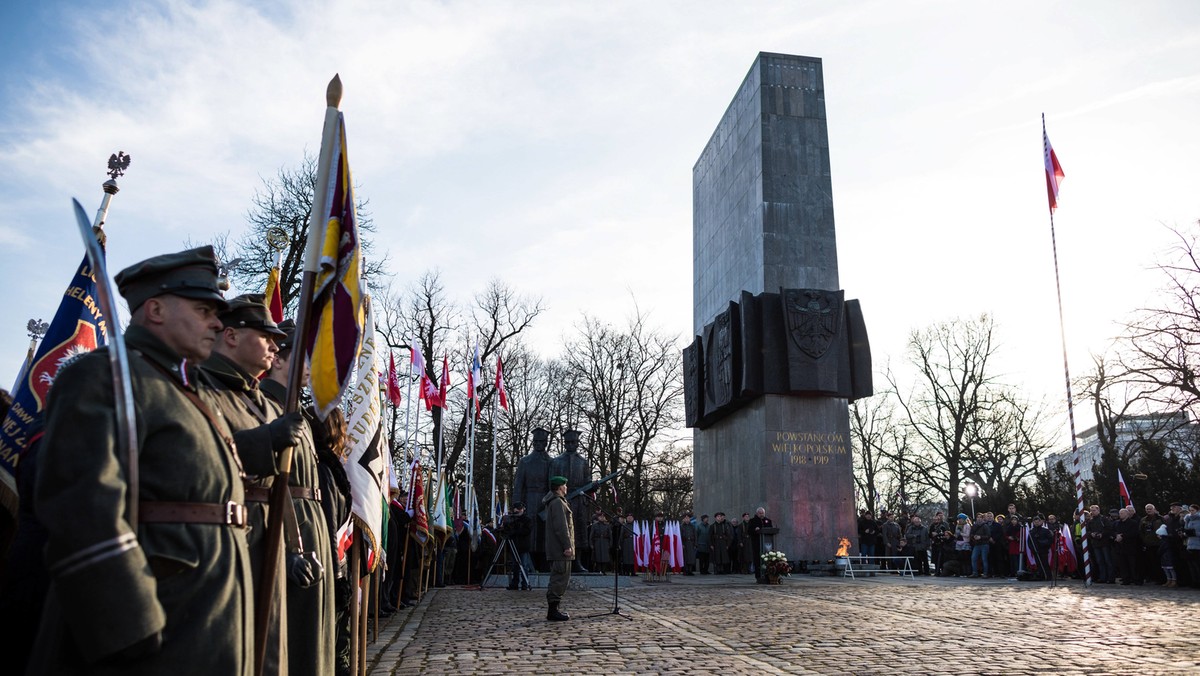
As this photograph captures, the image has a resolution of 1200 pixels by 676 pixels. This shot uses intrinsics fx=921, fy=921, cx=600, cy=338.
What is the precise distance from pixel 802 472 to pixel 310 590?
20535mm

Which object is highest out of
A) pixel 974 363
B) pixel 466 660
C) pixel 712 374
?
pixel 974 363

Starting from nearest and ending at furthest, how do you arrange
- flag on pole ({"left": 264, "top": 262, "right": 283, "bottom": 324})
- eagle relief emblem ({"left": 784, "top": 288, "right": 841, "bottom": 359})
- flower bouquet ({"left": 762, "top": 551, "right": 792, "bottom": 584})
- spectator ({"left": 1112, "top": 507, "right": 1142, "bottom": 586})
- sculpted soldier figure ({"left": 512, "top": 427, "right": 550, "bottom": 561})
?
flag on pole ({"left": 264, "top": 262, "right": 283, "bottom": 324})
flower bouquet ({"left": 762, "top": 551, "right": 792, "bottom": 584})
sculpted soldier figure ({"left": 512, "top": 427, "right": 550, "bottom": 561})
spectator ({"left": 1112, "top": 507, "right": 1142, "bottom": 586})
eagle relief emblem ({"left": 784, "top": 288, "right": 841, "bottom": 359})

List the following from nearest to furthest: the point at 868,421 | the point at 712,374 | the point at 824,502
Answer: the point at 824,502 < the point at 712,374 < the point at 868,421

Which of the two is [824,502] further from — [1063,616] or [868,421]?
[868,421]

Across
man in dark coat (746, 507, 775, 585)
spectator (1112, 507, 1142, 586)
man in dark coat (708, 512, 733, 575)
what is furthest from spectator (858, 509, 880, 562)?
spectator (1112, 507, 1142, 586)

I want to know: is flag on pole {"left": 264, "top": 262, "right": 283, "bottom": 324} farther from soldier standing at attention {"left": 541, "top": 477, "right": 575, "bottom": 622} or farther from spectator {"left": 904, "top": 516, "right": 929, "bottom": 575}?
spectator {"left": 904, "top": 516, "right": 929, "bottom": 575}

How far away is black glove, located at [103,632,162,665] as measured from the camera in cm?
Answer: 254

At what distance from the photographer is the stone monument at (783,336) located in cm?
2353

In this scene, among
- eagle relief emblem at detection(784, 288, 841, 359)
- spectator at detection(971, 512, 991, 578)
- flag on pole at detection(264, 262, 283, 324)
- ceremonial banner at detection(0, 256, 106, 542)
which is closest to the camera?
ceremonial banner at detection(0, 256, 106, 542)

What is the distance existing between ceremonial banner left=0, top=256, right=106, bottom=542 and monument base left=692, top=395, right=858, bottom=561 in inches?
788

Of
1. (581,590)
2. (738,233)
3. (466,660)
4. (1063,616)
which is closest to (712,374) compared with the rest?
(738,233)

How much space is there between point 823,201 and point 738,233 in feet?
9.32

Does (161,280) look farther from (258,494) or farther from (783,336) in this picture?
(783,336)

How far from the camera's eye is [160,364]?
3033 millimetres
